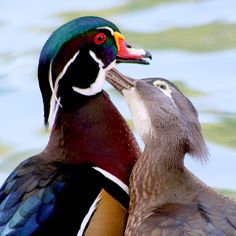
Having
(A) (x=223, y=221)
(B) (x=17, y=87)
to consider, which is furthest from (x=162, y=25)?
(A) (x=223, y=221)

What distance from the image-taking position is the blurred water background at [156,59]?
7289 millimetres

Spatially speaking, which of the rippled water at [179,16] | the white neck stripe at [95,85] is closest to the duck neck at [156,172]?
the white neck stripe at [95,85]

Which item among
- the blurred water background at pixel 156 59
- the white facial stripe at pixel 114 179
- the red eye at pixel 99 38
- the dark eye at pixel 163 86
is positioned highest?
the red eye at pixel 99 38

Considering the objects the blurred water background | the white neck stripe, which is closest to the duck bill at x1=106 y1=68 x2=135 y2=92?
the white neck stripe

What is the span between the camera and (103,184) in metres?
5.30

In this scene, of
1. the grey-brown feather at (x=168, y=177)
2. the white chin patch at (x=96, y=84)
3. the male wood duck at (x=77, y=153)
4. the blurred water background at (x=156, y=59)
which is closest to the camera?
the grey-brown feather at (x=168, y=177)

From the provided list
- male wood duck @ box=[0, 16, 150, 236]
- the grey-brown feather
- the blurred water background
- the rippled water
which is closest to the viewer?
the grey-brown feather

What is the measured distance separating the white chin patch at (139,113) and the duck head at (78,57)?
191mm

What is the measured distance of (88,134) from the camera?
536 cm

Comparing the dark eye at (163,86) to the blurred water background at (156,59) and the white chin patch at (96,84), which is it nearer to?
the white chin patch at (96,84)

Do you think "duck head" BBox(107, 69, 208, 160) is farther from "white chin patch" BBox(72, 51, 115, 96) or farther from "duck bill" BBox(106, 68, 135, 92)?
"white chin patch" BBox(72, 51, 115, 96)

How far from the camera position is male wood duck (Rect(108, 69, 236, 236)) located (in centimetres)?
507

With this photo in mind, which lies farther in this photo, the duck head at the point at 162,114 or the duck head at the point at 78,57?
the duck head at the point at 162,114

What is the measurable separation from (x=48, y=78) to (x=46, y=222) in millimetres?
507
